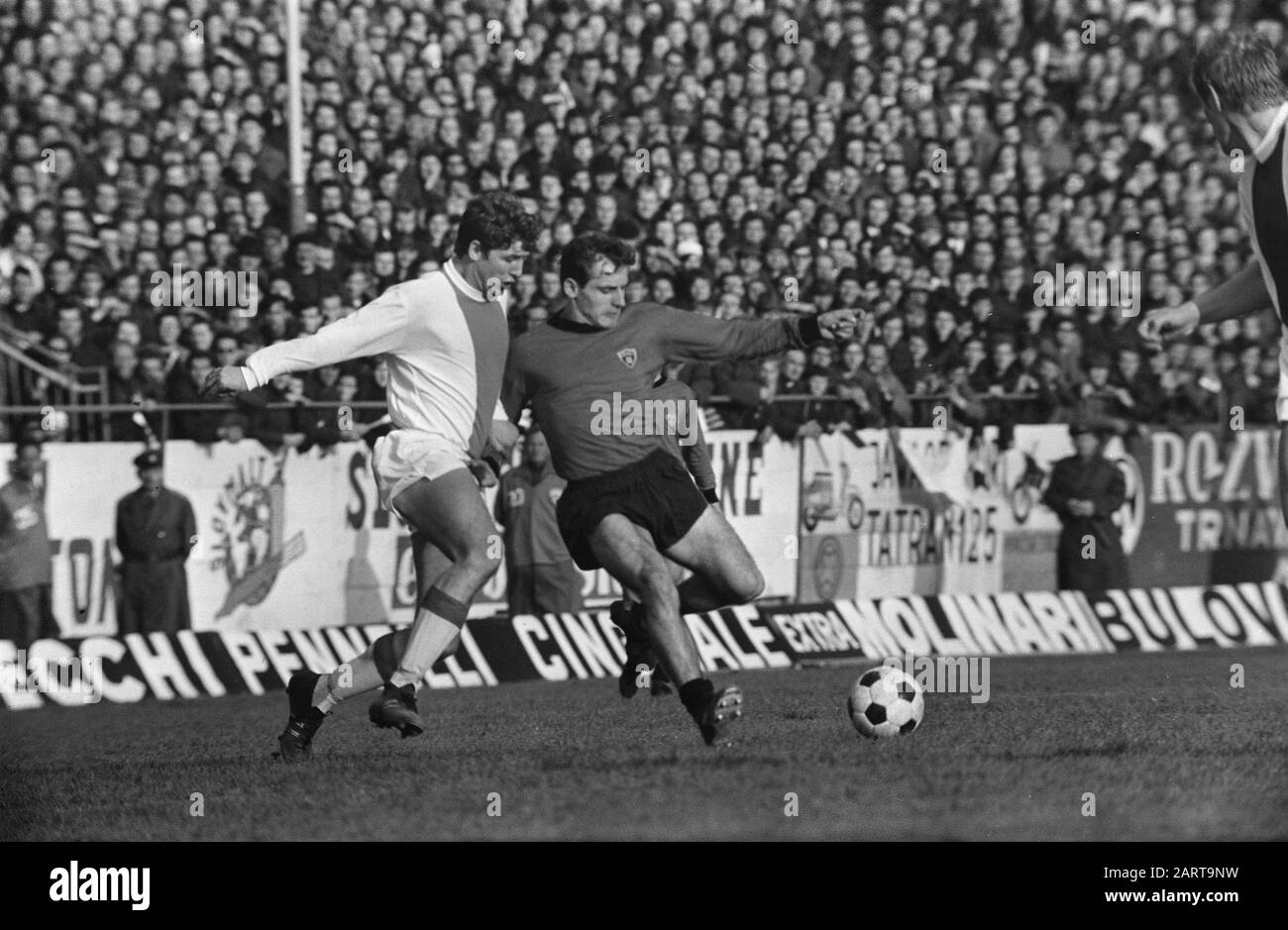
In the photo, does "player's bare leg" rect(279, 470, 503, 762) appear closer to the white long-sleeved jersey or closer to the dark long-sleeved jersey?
the white long-sleeved jersey

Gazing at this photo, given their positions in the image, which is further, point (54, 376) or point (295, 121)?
point (295, 121)

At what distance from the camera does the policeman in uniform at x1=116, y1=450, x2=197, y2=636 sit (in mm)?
12984

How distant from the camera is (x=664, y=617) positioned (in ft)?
27.5

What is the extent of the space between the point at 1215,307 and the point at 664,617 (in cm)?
255

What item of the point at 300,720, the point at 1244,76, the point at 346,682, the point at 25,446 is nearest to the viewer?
the point at 1244,76

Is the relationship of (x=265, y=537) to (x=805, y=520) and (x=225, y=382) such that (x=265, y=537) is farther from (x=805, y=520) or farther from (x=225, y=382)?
(x=225, y=382)

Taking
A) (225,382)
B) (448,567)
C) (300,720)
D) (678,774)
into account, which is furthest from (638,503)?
(225,382)

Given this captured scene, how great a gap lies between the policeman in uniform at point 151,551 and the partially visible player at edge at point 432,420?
4480mm

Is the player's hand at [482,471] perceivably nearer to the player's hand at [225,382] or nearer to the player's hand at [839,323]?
the player's hand at [225,382]

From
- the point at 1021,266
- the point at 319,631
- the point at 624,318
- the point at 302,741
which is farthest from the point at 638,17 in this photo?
the point at 302,741

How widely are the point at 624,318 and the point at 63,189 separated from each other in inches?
245

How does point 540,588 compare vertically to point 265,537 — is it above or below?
below

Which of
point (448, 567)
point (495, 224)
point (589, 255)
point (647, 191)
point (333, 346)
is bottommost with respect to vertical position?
point (448, 567)
